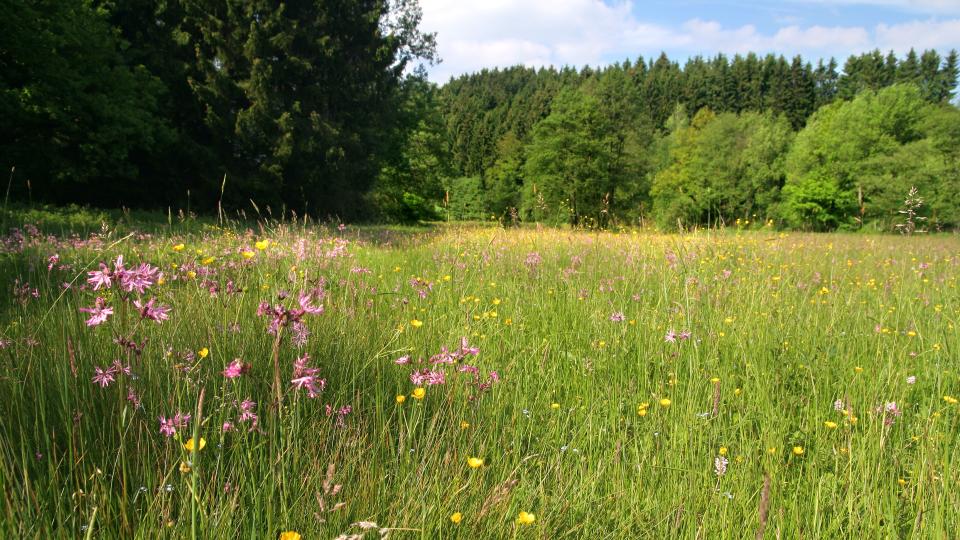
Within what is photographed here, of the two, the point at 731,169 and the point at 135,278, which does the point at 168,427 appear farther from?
the point at 731,169

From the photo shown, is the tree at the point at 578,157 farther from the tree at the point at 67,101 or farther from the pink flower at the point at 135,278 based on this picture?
the pink flower at the point at 135,278


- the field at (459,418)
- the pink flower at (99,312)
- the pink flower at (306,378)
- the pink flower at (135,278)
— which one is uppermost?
the pink flower at (135,278)

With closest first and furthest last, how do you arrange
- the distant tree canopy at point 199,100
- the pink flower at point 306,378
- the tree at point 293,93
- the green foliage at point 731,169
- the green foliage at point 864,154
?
1. the pink flower at point 306,378
2. the distant tree canopy at point 199,100
3. the tree at point 293,93
4. the green foliage at point 864,154
5. the green foliage at point 731,169

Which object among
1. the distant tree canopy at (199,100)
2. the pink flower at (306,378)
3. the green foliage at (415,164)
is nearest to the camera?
the pink flower at (306,378)

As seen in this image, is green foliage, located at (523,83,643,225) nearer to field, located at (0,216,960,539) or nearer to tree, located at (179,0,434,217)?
tree, located at (179,0,434,217)

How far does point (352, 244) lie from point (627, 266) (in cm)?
424

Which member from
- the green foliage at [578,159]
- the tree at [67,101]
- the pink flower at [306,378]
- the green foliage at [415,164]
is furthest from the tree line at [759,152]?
the pink flower at [306,378]

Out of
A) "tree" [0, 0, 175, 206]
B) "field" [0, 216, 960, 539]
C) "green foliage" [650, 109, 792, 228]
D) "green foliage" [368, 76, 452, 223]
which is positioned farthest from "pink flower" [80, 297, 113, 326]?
"green foliage" [650, 109, 792, 228]

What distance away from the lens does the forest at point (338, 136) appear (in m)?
14.8

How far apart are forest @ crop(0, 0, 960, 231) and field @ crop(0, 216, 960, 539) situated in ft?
3.50

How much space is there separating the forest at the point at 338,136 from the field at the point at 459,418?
1.07 meters

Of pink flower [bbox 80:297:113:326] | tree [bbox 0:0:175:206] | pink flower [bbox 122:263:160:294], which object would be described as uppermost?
tree [bbox 0:0:175:206]

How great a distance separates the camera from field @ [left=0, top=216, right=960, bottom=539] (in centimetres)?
124

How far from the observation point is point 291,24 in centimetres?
1955
